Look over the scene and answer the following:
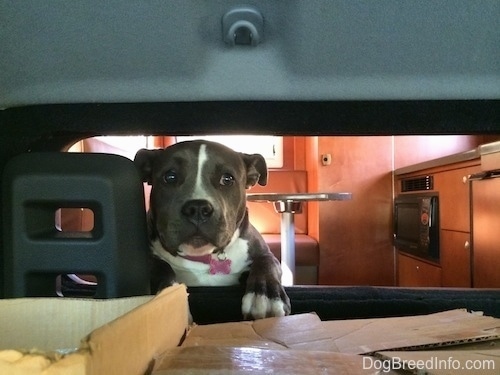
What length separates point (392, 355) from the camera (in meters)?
0.75

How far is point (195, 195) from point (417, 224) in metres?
2.44

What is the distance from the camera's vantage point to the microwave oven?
3.36 metres

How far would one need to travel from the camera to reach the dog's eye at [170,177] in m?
1.71

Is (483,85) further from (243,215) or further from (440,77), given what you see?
(243,215)

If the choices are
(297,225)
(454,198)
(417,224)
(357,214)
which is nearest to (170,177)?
(454,198)

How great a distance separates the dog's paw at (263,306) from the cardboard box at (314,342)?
1.06ft

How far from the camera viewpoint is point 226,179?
1.78 metres

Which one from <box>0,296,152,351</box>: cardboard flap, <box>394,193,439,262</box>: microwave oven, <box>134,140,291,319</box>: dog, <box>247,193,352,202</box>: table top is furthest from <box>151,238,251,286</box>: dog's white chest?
<box>394,193,439,262</box>: microwave oven

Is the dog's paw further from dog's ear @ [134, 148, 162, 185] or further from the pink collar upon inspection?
dog's ear @ [134, 148, 162, 185]

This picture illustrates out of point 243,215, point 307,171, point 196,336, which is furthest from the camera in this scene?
point 307,171

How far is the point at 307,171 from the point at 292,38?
3824 mm

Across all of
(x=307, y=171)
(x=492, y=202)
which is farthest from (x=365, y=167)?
(x=492, y=202)

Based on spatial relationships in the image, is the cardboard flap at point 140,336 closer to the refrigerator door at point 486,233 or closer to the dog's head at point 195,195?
the dog's head at point 195,195

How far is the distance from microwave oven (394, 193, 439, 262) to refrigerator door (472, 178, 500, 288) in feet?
1.90
